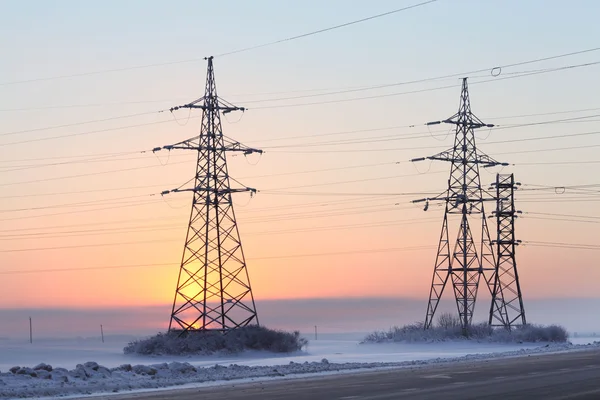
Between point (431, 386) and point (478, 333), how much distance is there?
39276 mm

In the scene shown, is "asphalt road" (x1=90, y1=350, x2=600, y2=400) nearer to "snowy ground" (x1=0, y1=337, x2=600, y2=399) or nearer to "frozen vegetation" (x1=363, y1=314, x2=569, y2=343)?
"snowy ground" (x1=0, y1=337, x2=600, y2=399)

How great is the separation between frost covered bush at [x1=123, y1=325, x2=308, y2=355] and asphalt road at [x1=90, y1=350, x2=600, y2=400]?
1591 cm

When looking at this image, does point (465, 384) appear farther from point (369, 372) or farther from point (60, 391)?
point (60, 391)

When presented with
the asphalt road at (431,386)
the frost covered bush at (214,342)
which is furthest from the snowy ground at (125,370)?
the asphalt road at (431,386)

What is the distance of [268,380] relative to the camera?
34406mm

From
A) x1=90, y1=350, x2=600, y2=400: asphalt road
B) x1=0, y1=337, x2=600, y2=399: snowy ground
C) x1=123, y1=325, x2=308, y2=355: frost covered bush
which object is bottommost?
x1=90, y1=350, x2=600, y2=400: asphalt road

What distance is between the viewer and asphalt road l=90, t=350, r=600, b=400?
26625 millimetres

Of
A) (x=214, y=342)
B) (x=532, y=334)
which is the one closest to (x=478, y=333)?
(x=532, y=334)

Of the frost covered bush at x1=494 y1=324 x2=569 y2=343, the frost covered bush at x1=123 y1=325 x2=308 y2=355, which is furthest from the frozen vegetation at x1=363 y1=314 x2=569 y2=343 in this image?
the frost covered bush at x1=123 y1=325 x2=308 y2=355

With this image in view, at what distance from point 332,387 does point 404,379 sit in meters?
4.56

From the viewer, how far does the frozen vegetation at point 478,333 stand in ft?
221

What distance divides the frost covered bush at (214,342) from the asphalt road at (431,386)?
15906 mm

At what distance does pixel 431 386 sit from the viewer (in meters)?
30.0

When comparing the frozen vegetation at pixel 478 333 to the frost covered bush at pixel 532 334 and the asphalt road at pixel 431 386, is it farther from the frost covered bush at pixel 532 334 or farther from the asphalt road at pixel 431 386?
the asphalt road at pixel 431 386
